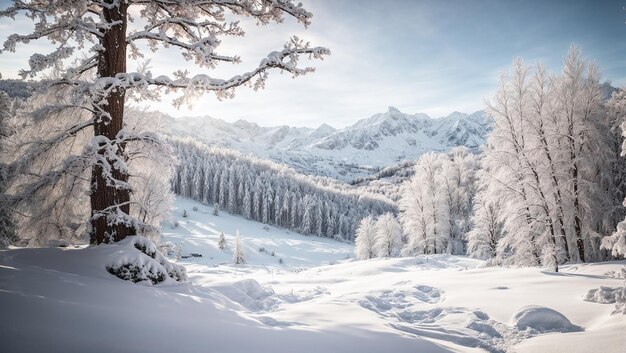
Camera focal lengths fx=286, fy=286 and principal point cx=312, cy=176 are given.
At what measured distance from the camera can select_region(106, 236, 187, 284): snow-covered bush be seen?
4715 mm

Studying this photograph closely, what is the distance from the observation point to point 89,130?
654 centimetres

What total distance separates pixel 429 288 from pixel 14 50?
11.5 meters

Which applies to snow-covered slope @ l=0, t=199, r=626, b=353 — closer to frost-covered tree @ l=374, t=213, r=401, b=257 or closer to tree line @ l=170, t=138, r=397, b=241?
frost-covered tree @ l=374, t=213, r=401, b=257

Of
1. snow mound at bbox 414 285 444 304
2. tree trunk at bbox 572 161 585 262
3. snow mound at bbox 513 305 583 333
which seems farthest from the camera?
tree trunk at bbox 572 161 585 262

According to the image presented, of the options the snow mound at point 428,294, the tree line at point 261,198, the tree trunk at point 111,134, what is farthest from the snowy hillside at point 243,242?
the tree trunk at point 111,134

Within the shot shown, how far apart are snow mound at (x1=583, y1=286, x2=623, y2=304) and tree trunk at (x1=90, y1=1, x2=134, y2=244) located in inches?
403

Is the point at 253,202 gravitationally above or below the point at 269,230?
above

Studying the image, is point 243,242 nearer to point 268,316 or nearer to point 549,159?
point 549,159

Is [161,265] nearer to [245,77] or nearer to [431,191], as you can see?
[245,77]

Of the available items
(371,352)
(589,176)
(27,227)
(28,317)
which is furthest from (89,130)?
(589,176)

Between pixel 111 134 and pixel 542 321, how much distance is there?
912 centimetres

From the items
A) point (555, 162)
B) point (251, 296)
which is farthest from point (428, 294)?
point (555, 162)

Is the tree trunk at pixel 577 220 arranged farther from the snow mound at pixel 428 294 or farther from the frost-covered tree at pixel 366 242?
the frost-covered tree at pixel 366 242

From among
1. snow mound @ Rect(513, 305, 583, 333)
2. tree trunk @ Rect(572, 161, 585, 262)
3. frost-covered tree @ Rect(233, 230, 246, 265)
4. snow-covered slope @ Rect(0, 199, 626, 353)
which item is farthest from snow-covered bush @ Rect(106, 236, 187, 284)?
frost-covered tree @ Rect(233, 230, 246, 265)
